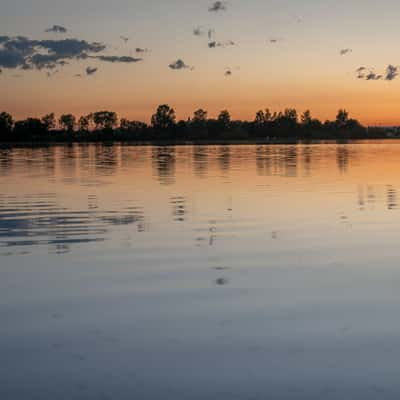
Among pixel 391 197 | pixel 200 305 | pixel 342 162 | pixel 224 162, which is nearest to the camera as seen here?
pixel 200 305

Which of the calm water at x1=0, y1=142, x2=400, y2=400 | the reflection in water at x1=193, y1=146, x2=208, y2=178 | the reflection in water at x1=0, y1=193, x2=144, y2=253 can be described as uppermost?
the reflection in water at x1=193, y1=146, x2=208, y2=178

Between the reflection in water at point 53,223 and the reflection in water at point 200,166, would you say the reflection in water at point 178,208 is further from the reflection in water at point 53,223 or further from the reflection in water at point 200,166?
the reflection in water at point 200,166

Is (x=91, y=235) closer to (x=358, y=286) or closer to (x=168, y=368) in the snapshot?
(x=358, y=286)

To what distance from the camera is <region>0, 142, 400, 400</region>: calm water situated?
6.30 meters

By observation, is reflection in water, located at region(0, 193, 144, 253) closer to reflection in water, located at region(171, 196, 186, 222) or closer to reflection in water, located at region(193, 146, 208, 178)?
reflection in water, located at region(171, 196, 186, 222)

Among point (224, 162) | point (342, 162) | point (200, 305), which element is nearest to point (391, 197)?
point (200, 305)

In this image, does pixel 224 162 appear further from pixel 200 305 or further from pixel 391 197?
pixel 200 305

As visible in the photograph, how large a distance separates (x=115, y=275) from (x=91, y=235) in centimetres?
487

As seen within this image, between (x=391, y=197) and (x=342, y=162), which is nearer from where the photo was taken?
(x=391, y=197)

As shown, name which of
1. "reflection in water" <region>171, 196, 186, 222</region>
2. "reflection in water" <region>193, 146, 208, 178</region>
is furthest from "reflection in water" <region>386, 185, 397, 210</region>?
"reflection in water" <region>193, 146, 208, 178</region>

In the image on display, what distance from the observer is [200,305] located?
29.9 ft

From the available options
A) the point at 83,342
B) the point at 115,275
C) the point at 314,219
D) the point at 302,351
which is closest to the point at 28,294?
the point at 115,275

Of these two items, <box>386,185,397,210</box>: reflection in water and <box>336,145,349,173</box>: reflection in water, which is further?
<box>336,145,349,173</box>: reflection in water

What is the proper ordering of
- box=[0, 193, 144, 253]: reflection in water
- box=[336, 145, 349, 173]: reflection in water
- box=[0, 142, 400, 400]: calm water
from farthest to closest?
1. box=[336, 145, 349, 173]: reflection in water
2. box=[0, 193, 144, 253]: reflection in water
3. box=[0, 142, 400, 400]: calm water
